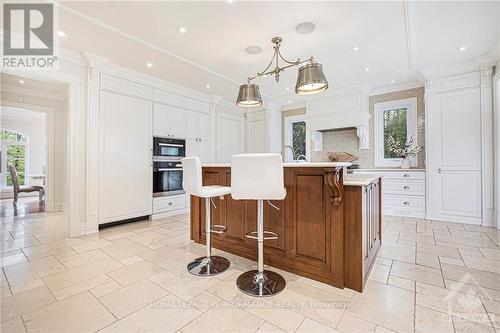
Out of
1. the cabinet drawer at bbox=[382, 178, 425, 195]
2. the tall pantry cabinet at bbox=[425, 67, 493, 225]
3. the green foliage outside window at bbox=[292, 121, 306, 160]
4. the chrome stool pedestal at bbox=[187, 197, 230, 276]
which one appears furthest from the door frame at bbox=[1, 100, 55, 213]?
the tall pantry cabinet at bbox=[425, 67, 493, 225]

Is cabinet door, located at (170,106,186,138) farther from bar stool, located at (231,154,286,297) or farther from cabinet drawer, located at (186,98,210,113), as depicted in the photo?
bar stool, located at (231,154,286,297)

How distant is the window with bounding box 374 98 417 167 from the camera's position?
15.3 feet

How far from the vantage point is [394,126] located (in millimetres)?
4863

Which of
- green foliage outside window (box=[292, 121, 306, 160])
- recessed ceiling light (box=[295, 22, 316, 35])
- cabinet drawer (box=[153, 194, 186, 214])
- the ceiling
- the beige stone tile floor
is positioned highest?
the ceiling

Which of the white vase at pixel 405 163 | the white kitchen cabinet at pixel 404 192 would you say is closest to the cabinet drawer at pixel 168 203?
the white kitchen cabinet at pixel 404 192

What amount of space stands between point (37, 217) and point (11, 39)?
Answer: 325 cm

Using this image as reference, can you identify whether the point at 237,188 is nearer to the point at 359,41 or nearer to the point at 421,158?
the point at 359,41

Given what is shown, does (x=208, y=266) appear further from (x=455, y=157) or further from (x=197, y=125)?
(x=455, y=157)

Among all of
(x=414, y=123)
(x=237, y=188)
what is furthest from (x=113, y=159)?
(x=414, y=123)

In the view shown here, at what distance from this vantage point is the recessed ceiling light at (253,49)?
3.19m

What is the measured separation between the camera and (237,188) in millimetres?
1814

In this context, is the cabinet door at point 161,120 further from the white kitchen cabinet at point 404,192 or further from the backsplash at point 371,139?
the white kitchen cabinet at point 404,192

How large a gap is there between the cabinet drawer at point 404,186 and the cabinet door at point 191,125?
406cm

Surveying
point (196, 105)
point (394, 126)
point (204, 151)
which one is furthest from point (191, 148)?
point (394, 126)
